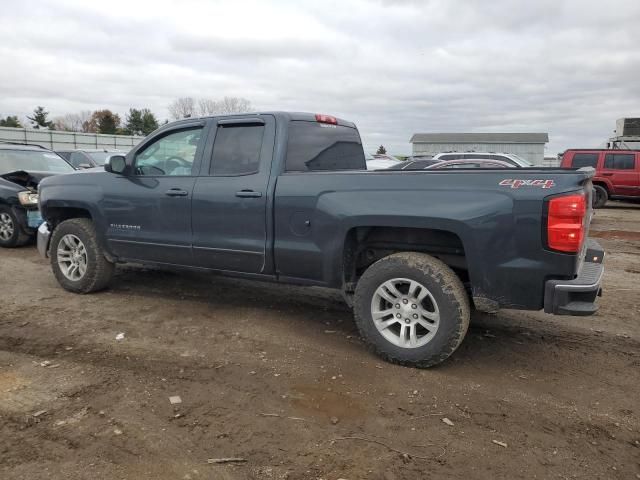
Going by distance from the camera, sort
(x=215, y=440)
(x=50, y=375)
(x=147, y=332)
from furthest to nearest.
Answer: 1. (x=147, y=332)
2. (x=50, y=375)
3. (x=215, y=440)

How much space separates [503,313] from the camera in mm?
5348

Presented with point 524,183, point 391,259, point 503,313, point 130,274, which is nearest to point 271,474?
point 391,259

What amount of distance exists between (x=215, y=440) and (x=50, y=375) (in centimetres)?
157

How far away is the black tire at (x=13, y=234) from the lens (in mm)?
8508

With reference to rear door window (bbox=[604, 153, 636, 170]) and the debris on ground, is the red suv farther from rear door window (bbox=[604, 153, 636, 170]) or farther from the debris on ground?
the debris on ground

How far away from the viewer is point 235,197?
4582 millimetres

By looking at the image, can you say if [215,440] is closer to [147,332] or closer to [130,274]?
[147,332]

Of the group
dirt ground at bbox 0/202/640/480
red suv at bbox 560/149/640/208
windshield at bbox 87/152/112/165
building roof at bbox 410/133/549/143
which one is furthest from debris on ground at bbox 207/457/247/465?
building roof at bbox 410/133/549/143

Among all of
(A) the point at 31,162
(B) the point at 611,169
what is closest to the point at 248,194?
(A) the point at 31,162

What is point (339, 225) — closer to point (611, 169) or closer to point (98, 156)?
point (98, 156)

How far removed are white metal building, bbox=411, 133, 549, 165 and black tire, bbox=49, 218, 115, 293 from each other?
55680 millimetres

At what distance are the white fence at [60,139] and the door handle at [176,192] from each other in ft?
89.6

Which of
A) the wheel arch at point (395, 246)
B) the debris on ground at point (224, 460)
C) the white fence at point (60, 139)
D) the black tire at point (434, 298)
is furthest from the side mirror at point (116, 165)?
the white fence at point (60, 139)

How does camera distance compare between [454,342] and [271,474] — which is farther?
[454,342]
